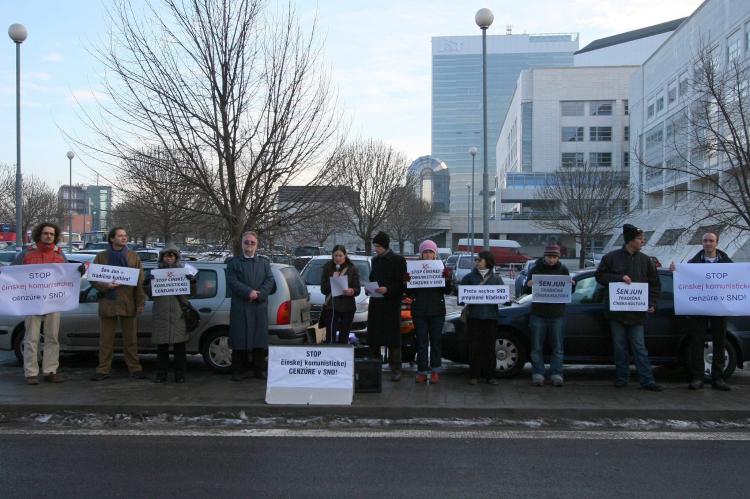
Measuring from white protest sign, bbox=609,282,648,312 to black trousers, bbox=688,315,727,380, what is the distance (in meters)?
0.70

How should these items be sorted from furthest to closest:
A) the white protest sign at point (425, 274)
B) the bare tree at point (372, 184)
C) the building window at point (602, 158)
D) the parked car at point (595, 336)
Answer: the building window at point (602, 158), the bare tree at point (372, 184), the parked car at point (595, 336), the white protest sign at point (425, 274)

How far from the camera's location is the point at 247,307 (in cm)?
815

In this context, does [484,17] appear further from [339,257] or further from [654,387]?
[654,387]

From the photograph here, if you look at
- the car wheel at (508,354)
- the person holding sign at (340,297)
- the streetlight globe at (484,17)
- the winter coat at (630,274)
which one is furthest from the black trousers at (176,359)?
the streetlight globe at (484,17)

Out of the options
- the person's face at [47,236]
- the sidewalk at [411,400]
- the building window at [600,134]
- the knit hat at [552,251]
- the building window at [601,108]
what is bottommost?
the sidewalk at [411,400]

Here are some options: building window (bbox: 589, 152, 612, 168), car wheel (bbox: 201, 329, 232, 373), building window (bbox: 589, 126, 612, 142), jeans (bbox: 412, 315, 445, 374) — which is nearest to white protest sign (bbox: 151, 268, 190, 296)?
car wheel (bbox: 201, 329, 232, 373)

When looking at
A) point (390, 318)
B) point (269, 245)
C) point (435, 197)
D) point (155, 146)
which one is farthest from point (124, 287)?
point (435, 197)

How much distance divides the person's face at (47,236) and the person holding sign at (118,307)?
0.64 meters

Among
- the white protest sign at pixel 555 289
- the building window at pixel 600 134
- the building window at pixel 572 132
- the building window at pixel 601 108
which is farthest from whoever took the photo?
the building window at pixel 572 132

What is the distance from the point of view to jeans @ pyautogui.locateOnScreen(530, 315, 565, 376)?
8.03m

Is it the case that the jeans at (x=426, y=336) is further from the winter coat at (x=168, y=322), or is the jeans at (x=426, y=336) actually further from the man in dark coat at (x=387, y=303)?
the winter coat at (x=168, y=322)

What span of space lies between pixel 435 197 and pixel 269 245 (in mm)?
58174

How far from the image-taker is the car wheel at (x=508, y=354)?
8594 mm

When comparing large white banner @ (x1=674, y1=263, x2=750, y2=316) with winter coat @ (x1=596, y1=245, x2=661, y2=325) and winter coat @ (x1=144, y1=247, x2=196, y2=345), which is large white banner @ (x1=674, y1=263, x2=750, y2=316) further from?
winter coat @ (x1=144, y1=247, x2=196, y2=345)
